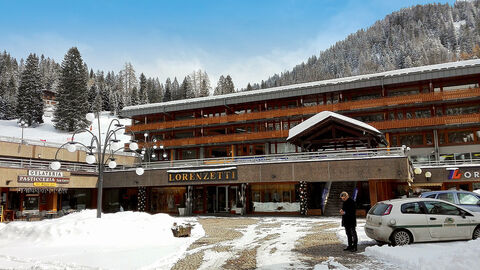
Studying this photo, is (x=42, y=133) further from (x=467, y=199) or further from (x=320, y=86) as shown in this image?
(x=467, y=199)

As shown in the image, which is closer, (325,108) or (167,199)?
(167,199)

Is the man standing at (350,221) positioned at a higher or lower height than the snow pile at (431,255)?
higher

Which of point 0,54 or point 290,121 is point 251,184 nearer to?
point 290,121

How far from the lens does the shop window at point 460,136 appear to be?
1468 inches

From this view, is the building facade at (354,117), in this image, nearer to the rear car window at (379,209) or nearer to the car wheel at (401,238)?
the rear car window at (379,209)

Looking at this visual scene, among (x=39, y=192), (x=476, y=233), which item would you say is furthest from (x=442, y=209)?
(x=39, y=192)

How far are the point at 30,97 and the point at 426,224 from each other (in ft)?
284

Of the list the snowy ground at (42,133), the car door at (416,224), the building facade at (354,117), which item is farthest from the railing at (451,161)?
the snowy ground at (42,133)

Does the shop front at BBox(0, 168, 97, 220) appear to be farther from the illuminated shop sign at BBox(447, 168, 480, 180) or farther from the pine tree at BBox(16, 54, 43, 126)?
the pine tree at BBox(16, 54, 43, 126)

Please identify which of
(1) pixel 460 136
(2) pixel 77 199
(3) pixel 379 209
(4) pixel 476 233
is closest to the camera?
(4) pixel 476 233

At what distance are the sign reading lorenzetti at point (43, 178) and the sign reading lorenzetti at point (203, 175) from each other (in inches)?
388

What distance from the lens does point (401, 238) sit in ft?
36.5

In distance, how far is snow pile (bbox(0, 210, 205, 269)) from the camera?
10469 mm

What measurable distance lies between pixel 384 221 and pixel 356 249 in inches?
48.6
